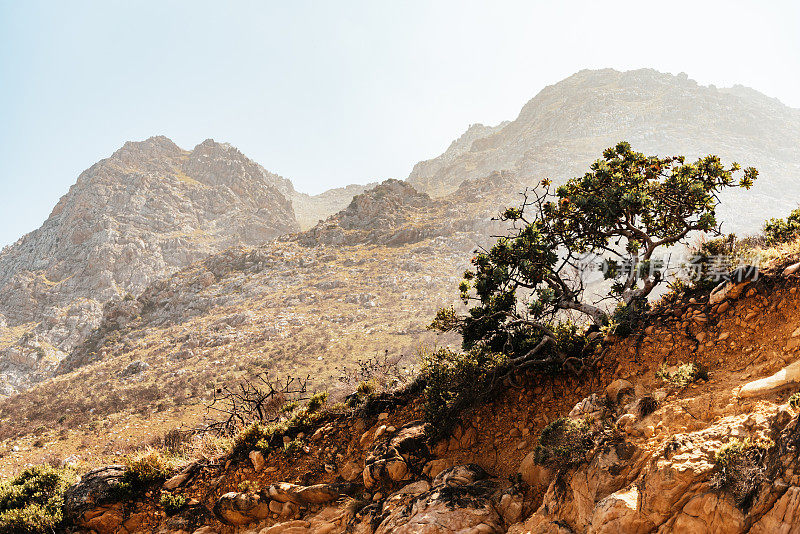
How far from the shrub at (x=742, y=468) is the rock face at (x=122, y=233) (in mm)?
98899

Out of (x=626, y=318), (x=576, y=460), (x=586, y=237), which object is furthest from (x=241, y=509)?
(x=586, y=237)

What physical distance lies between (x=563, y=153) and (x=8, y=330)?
160 m

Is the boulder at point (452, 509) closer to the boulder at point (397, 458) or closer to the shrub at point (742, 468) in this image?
the boulder at point (397, 458)

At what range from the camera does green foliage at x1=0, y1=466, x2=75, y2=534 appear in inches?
362

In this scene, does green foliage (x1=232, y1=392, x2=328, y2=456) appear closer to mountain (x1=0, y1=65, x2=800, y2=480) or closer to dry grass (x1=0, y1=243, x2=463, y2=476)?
dry grass (x1=0, y1=243, x2=463, y2=476)

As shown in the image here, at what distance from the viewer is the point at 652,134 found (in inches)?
4469

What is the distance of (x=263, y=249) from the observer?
88375 millimetres

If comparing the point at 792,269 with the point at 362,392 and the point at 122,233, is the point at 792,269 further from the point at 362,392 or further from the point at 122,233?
the point at 122,233

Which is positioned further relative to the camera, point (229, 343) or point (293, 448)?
point (229, 343)

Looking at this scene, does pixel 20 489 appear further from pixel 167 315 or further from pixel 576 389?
pixel 167 315

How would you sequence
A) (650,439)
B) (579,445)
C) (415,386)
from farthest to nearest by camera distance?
(415,386) → (579,445) → (650,439)

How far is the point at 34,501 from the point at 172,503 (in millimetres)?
4312

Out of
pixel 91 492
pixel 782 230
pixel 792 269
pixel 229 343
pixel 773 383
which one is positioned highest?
pixel 782 230

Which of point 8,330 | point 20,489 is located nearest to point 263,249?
point 8,330
